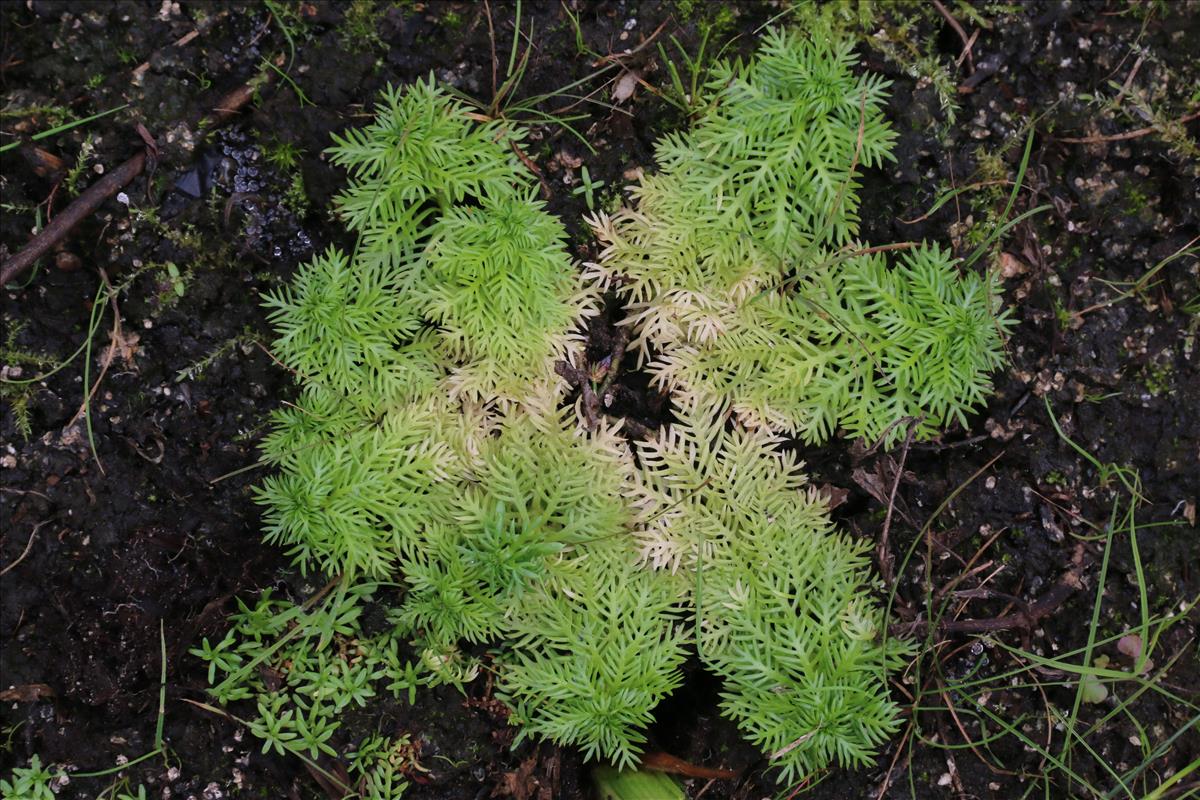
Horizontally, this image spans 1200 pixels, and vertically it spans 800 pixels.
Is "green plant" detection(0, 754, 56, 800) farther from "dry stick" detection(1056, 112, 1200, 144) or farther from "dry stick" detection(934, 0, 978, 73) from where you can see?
"dry stick" detection(1056, 112, 1200, 144)

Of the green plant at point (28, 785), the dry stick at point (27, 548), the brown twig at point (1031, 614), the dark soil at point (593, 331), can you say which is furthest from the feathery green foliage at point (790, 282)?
the green plant at point (28, 785)

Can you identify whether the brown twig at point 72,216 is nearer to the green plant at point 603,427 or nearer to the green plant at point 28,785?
the green plant at point 603,427

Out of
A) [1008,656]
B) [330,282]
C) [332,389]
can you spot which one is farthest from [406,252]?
[1008,656]

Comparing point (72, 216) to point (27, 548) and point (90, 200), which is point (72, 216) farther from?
point (27, 548)

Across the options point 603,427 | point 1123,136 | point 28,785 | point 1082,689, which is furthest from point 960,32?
point 28,785

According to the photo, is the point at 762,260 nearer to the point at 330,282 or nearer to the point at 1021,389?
the point at 1021,389
